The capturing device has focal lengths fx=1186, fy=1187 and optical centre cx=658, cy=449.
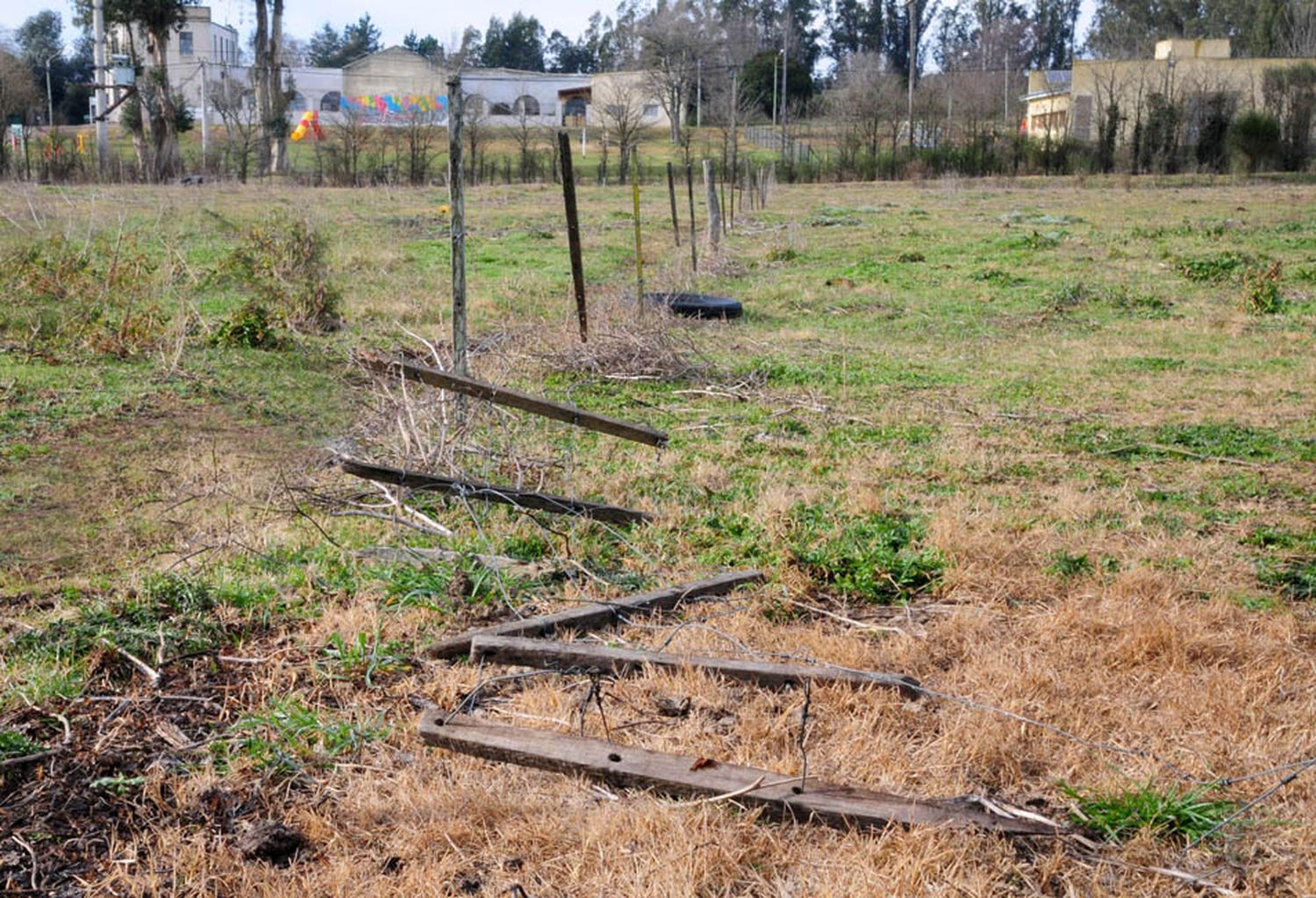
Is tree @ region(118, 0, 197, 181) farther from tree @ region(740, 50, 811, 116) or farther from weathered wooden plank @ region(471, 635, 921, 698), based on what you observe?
weathered wooden plank @ region(471, 635, 921, 698)

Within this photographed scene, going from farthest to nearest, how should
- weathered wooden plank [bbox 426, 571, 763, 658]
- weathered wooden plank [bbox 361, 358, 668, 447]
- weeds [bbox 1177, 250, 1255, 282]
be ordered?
weeds [bbox 1177, 250, 1255, 282] < weathered wooden plank [bbox 361, 358, 668, 447] < weathered wooden plank [bbox 426, 571, 763, 658]

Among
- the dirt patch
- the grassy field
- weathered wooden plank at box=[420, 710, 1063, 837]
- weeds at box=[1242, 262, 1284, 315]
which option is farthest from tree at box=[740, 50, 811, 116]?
weathered wooden plank at box=[420, 710, 1063, 837]

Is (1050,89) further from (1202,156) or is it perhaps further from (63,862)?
(63,862)

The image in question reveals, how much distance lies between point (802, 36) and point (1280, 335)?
87.4 m

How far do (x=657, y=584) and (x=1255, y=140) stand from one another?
46.8 metres

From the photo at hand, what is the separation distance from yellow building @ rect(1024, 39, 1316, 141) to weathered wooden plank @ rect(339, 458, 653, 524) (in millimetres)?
46034

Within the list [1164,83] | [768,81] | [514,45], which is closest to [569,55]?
[514,45]

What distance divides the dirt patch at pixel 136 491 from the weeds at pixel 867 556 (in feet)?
8.79

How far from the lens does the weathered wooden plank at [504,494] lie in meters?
5.55

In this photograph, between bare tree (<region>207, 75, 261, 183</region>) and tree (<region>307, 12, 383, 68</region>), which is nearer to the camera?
bare tree (<region>207, 75, 261, 183</region>)

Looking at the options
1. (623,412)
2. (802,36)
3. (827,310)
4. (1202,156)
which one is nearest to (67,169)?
(827,310)

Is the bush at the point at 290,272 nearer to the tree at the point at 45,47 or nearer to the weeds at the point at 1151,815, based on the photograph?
the weeds at the point at 1151,815

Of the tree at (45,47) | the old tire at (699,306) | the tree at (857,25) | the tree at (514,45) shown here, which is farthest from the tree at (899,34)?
the old tire at (699,306)

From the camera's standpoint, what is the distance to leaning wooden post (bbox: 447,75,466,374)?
7078mm
